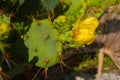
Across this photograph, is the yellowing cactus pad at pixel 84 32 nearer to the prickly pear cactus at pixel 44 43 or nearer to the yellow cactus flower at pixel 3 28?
the prickly pear cactus at pixel 44 43

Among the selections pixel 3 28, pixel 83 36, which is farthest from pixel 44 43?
pixel 3 28

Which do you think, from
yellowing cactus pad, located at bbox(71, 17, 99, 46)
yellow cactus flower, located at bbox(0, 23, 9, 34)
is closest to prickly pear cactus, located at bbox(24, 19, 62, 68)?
yellowing cactus pad, located at bbox(71, 17, 99, 46)

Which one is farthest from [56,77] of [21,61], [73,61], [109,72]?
[21,61]

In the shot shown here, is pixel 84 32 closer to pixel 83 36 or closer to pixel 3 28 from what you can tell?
pixel 83 36

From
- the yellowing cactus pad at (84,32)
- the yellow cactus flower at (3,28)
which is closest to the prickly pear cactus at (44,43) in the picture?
the yellowing cactus pad at (84,32)

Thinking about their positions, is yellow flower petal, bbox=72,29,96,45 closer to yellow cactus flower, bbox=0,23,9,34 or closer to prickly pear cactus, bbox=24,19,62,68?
prickly pear cactus, bbox=24,19,62,68

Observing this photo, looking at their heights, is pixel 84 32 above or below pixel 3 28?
below

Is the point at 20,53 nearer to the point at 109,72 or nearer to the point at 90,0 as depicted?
the point at 90,0
